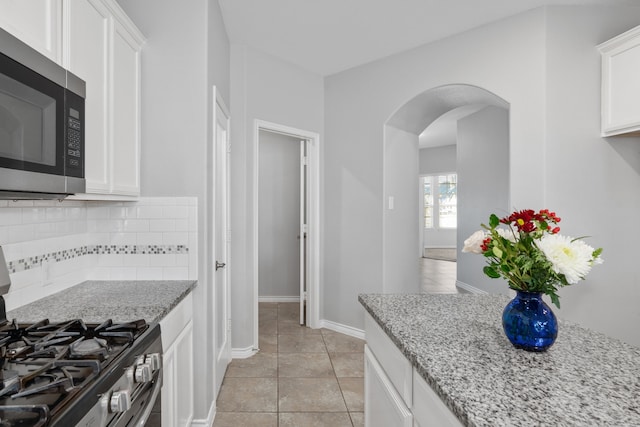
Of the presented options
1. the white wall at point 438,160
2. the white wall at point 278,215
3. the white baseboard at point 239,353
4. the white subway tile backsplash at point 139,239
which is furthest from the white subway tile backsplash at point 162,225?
the white wall at point 438,160

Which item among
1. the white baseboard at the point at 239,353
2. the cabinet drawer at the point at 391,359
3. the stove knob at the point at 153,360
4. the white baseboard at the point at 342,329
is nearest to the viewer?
the cabinet drawer at the point at 391,359

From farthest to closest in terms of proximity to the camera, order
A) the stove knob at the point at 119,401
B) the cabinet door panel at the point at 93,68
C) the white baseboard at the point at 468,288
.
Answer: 1. the white baseboard at the point at 468,288
2. the cabinet door panel at the point at 93,68
3. the stove knob at the point at 119,401

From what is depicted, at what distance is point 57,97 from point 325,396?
233 centimetres

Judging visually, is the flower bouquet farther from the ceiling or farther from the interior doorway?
the interior doorway

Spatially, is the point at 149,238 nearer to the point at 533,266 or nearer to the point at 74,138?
the point at 74,138

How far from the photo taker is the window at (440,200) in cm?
1028

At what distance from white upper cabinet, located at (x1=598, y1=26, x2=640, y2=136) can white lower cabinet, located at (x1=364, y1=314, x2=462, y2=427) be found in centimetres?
224

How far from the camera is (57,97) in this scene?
4.09ft

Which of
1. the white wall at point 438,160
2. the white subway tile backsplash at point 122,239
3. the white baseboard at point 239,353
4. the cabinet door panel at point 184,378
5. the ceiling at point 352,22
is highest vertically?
the ceiling at point 352,22

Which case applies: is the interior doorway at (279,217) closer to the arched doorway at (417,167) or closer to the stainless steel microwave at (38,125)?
the arched doorway at (417,167)

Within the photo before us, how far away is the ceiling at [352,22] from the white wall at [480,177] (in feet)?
6.43

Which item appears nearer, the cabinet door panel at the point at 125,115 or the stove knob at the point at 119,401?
the stove knob at the point at 119,401

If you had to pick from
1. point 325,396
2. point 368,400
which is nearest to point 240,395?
point 325,396

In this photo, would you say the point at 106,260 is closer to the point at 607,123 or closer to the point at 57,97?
the point at 57,97
